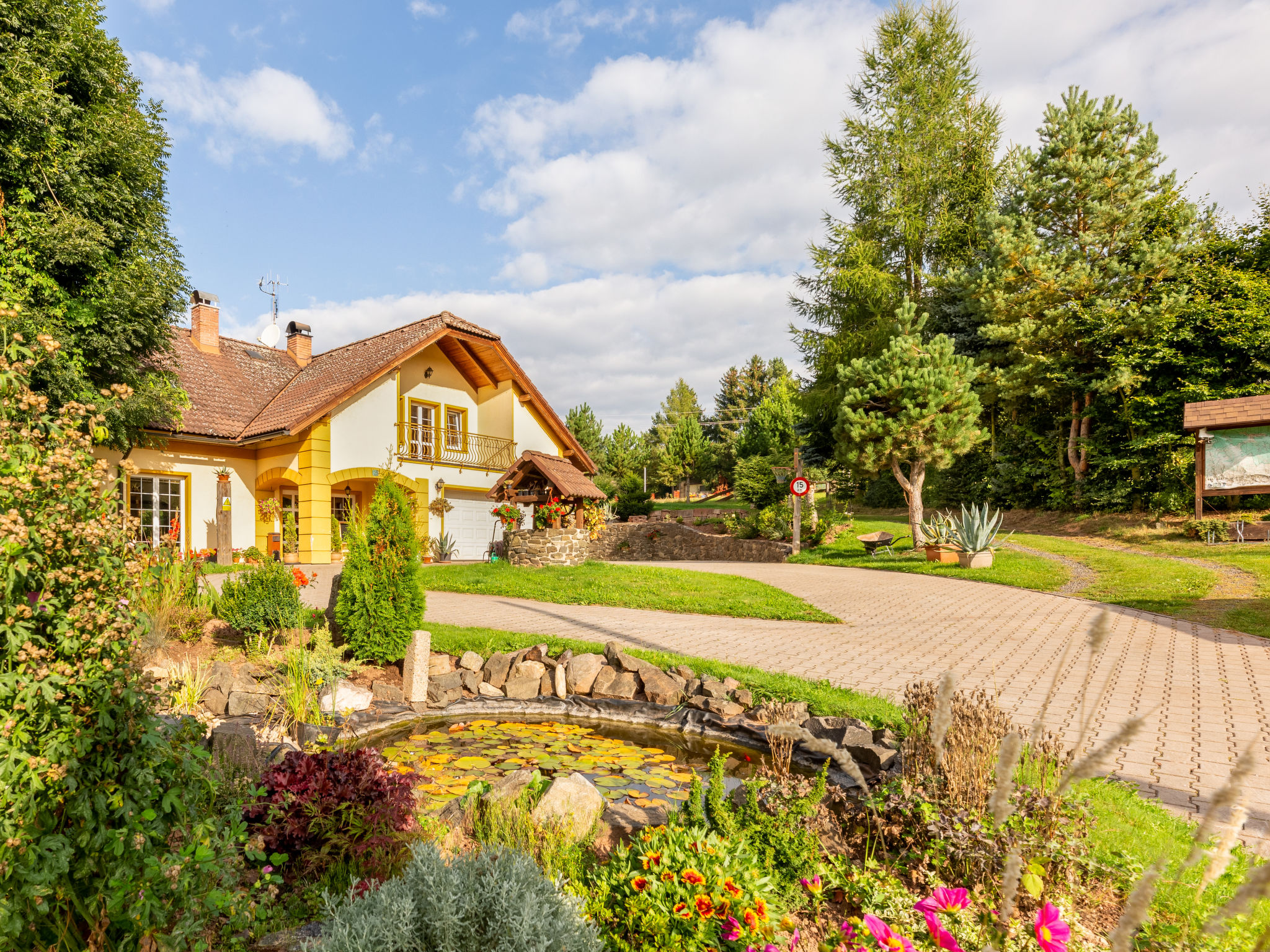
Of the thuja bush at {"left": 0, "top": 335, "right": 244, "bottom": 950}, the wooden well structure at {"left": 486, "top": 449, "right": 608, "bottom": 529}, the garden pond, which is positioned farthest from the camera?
the wooden well structure at {"left": 486, "top": 449, "right": 608, "bottom": 529}

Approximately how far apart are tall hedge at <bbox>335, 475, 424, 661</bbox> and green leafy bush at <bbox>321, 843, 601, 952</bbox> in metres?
4.61

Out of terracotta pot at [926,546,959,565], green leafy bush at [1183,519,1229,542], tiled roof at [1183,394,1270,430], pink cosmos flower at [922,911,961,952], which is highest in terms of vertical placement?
tiled roof at [1183,394,1270,430]

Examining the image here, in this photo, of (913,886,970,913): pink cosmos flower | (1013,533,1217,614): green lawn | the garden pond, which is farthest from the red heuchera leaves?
(1013,533,1217,614): green lawn

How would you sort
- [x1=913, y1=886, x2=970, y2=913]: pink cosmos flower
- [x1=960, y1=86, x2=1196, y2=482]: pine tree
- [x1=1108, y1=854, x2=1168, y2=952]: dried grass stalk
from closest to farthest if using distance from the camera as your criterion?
[x1=1108, y1=854, x2=1168, y2=952]: dried grass stalk, [x1=913, y1=886, x2=970, y2=913]: pink cosmos flower, [x1=960, y1=86, x2=1196, y2=482]: pine tree

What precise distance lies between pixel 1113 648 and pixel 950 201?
21.6 meters

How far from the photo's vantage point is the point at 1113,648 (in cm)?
730

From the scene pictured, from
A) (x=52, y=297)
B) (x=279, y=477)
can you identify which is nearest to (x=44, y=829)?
(x=52, y=297)

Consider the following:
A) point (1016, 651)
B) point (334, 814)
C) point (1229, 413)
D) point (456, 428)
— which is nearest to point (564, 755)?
point (334, 814)

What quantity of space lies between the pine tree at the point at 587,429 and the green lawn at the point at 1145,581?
22212mm

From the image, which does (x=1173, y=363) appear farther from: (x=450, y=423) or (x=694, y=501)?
(x=694, y=501)

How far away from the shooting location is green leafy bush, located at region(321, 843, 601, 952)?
1.98 meters

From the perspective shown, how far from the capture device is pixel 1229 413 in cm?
1462

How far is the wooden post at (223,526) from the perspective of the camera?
15273 mm

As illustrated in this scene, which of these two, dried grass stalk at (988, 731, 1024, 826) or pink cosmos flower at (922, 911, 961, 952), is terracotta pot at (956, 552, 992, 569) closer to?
pink cosmos flower at (922, 911, 961, 952)
